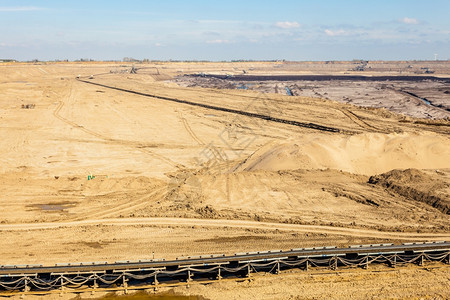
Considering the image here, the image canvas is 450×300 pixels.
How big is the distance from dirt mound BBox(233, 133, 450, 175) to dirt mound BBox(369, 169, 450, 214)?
7.47 ft

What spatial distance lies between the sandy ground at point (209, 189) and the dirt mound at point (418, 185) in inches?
2.4

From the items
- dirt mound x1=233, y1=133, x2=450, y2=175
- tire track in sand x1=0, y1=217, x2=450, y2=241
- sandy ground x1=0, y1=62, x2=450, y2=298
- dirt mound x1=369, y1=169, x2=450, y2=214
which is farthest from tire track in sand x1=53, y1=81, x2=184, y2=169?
dirt mound x1=369, y1=169, x2=450, y2=214

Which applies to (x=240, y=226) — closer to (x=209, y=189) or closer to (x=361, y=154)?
(x=209, y=189)

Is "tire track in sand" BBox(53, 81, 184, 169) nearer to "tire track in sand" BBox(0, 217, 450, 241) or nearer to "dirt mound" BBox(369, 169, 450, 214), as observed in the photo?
"tire track in sand" BBox(0, 217, 450, 241)

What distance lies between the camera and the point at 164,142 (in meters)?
39.7

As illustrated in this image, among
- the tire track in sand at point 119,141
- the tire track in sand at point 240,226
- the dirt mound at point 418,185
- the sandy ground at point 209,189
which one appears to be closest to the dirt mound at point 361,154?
the sandy ground at point 209,189

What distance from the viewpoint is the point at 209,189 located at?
24281 millimetres

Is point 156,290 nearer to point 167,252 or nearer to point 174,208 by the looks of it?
point 167,252

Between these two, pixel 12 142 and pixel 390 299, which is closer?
pixel 390 299

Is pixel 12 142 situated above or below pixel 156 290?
above

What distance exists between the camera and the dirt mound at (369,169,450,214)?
2186cm

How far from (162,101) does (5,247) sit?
1818 inches

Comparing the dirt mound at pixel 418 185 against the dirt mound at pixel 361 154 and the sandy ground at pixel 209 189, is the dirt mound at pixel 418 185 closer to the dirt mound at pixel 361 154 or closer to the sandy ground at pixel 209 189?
the sandy ground at pixel 209 189

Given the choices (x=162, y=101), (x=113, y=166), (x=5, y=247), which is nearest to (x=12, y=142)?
(x=113, y=166)
